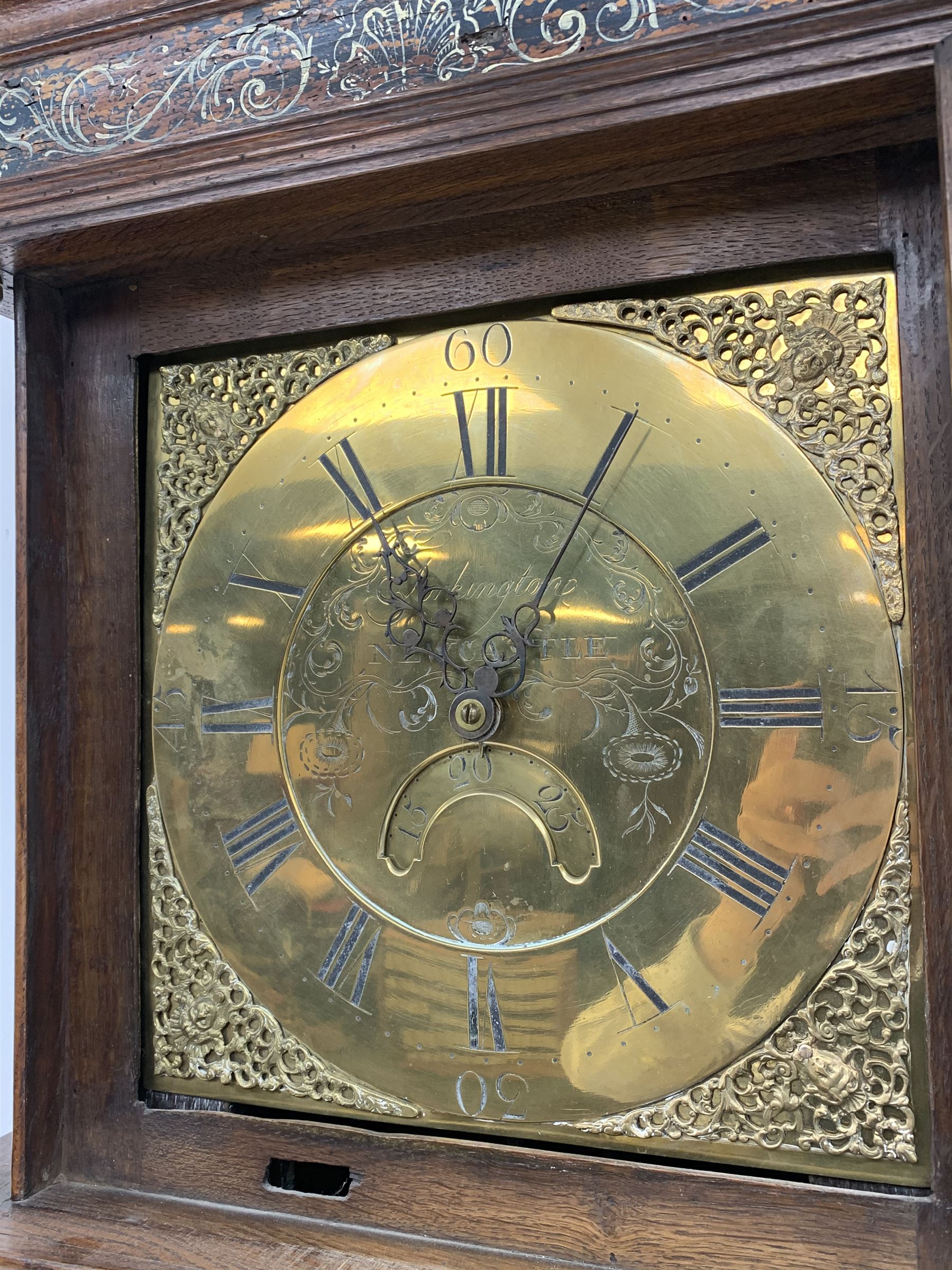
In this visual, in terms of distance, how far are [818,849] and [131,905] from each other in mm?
895

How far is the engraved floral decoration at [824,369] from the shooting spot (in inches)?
46.1

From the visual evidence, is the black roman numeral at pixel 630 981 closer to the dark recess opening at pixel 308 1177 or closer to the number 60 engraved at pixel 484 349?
the dark recess opening at pixel 308 1177

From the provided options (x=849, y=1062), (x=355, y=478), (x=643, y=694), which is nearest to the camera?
(x=849, y=1062)

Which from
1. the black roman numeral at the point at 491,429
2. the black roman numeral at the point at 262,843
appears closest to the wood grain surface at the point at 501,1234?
the black roman numeral at the point at 262,843

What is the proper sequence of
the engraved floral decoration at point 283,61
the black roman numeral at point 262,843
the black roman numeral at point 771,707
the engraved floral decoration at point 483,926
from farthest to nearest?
the black roman numeral at point 262,843 < the engraved floral decoration at point 483,926 < the black roman numeral at point 771,707 < the engraved floral decoration at point 283,61

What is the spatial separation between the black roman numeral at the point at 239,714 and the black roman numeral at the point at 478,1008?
1.32ft

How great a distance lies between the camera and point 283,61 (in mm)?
1187

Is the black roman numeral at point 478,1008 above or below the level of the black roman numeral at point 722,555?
below

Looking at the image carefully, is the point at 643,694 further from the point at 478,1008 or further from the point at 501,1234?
the point at 501,1234

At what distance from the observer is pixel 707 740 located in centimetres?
122

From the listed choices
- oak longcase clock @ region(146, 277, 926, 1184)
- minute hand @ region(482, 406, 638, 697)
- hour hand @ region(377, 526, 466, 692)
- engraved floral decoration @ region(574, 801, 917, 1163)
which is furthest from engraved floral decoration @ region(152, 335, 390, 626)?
engraved floral decoration @ region(574, 801, 917, 1163)

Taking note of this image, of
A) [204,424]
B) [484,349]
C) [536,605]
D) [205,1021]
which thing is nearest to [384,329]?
[484,349]

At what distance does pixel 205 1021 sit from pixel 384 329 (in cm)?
94

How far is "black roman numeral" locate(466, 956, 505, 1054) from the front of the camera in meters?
1.28
